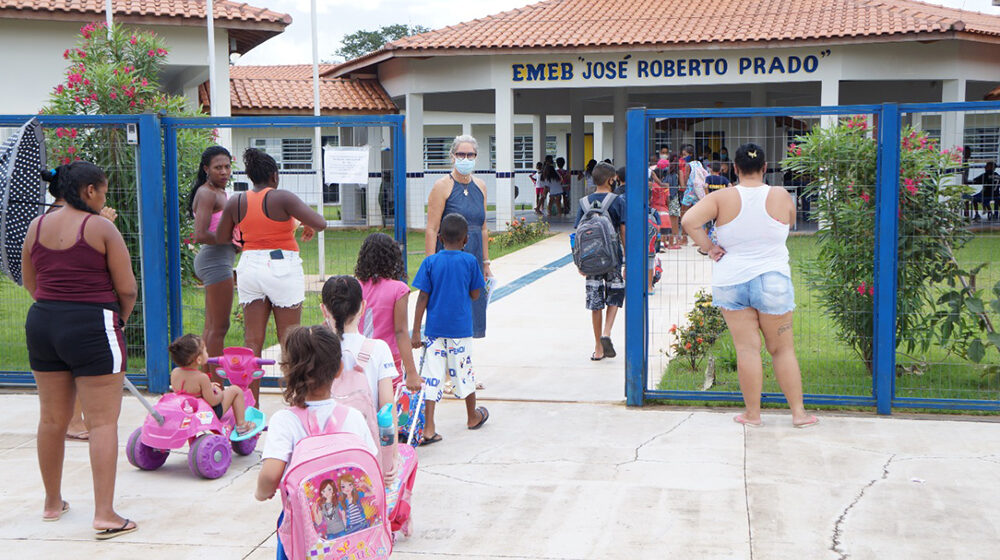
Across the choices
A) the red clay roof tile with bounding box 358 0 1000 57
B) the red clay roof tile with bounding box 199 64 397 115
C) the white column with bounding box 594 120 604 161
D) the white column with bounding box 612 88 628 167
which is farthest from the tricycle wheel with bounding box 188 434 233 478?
the white column with bounding box 594 120 604 161

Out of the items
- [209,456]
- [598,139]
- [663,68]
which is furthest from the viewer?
[598,139]

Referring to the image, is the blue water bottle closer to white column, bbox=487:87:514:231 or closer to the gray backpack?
the gray backpack

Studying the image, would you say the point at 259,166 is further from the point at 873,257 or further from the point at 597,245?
the point at 873,257

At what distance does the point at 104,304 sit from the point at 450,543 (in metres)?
1.90

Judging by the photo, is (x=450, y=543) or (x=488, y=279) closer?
(x=450, y=543)

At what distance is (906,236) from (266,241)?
4.12 meters

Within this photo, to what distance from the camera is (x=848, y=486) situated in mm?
5148

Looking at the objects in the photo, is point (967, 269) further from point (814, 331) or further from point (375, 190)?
point (375, 190)

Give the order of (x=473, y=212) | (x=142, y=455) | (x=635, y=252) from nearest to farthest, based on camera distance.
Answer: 1. (x=142, y=455)
2. (x=635, y=252)
3. (x=473, y=212)

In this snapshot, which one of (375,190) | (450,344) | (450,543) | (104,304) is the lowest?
(450,543)

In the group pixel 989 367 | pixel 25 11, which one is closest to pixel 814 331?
pixel 989 367

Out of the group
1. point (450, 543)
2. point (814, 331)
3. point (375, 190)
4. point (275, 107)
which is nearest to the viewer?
point (450, 543)

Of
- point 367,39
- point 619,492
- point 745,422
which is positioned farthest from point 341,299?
point 367,39

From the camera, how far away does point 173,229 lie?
7402mm
